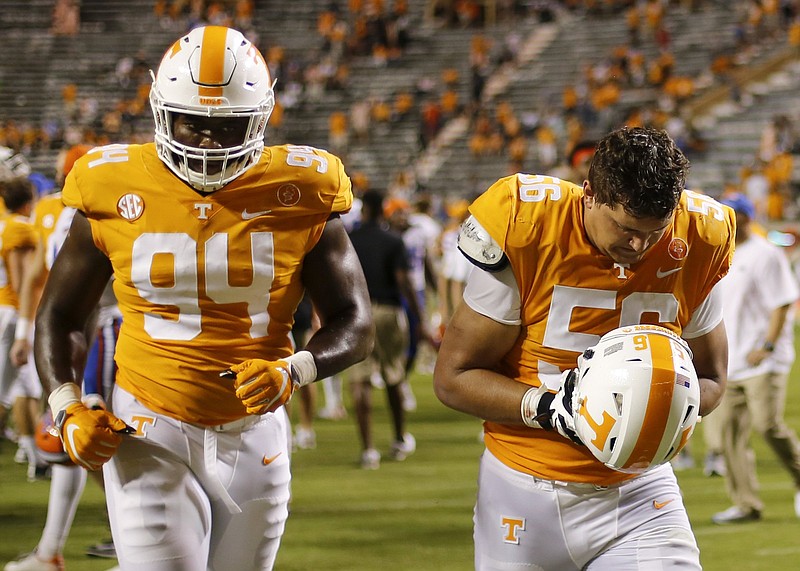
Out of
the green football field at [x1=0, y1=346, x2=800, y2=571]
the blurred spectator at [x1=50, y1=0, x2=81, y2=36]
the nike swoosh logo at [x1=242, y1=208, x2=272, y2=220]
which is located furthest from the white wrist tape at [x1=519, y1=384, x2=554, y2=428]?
the blurred spectator at [x1=50, y1=0, x2=81, y2=36]

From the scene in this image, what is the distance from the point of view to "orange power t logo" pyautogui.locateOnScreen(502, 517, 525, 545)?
9.84ft

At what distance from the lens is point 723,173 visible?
22219mm

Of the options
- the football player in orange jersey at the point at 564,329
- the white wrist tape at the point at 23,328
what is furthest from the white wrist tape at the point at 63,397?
the white wrist tape at the point at 23,328

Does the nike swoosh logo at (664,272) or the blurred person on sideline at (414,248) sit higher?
the nike swoosh logo at (664,272)

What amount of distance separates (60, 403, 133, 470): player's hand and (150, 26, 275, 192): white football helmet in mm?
635

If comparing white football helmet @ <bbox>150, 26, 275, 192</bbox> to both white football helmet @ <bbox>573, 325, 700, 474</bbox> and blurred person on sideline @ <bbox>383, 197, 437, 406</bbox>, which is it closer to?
white football helmet @ <bbox>573, 325, 700, 474</bbox>

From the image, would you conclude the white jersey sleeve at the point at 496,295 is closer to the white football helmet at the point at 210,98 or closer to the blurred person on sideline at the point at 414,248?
the white football helmet at the point at 210,98

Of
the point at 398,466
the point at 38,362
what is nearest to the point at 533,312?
the point at 38,362

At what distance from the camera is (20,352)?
6699 millimetres

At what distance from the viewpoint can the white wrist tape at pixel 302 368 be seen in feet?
9.80

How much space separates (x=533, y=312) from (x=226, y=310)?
0.80 metres

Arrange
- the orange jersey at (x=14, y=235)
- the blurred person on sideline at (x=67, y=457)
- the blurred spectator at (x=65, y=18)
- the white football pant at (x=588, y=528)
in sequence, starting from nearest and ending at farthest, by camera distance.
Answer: the white football pant at (x=588, y=528), the blurred person on sideline at (x=67, y=457), the orange jersey at (x=14, y=235), the blurred spectator at (x=65, y=18)

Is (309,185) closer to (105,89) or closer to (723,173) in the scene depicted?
(723,173)

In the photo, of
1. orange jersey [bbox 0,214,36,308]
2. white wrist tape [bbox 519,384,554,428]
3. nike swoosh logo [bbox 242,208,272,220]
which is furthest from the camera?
orange jersey [bbox 0,214,36,308]
